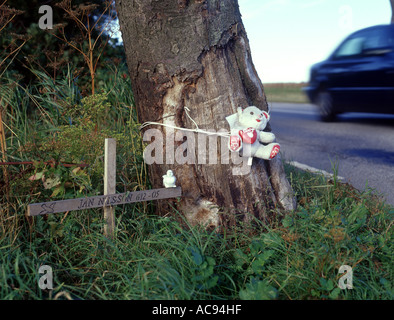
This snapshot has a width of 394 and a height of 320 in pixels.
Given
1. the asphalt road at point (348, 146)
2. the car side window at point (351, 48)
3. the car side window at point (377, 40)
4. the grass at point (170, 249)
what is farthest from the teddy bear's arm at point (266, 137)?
the car side window at point (351, 48)

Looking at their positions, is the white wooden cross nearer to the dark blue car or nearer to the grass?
the grass

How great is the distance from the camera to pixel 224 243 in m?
2.77

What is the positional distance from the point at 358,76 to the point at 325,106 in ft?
3.72

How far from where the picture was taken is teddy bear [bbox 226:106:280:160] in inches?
111

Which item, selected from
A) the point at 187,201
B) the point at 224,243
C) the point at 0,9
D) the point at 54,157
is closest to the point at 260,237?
the point at 224,243

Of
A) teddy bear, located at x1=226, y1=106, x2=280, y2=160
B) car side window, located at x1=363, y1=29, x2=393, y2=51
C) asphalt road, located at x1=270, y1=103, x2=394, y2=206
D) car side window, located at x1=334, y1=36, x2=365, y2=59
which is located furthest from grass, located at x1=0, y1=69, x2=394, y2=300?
car side window, located at x1=334, y1=36, x2=365, y2=59

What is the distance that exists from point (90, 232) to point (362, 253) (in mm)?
1787

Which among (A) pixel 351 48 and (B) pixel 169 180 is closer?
(B) pixel 169 180

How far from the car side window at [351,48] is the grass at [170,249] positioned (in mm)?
5254

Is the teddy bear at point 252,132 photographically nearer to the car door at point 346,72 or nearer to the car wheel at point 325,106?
the car door at point 346,72

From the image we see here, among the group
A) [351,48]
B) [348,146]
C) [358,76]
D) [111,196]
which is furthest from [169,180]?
[351,48]

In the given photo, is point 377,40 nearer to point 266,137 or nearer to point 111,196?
point 266,137

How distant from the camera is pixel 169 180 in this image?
2932mm
